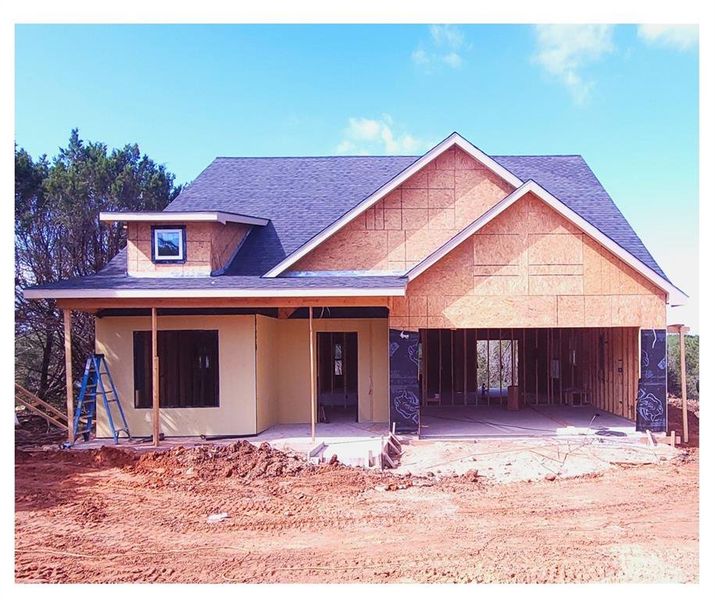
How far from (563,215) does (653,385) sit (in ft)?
13.8

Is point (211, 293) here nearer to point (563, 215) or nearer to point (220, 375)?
point (220, 375)

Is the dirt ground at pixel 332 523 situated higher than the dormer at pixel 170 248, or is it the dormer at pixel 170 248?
the dormer at pixel 170 248

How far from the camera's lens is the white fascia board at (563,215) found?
12242mm

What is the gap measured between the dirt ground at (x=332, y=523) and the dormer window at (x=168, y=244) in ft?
15.6

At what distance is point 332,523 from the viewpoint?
7672mm

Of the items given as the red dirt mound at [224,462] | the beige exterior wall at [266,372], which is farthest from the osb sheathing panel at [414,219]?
the red dirt mound at [224,462]

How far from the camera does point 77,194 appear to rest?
2180 centimetres

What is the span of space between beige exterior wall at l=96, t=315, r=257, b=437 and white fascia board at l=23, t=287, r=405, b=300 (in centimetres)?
116

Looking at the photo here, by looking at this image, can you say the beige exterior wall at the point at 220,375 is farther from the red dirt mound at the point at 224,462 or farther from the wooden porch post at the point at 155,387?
the red dirt mound at the point at 224,462

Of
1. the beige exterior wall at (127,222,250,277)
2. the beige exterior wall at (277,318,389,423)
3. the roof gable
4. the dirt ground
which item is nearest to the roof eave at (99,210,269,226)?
the beige exterior wall at (127,222,250,277)

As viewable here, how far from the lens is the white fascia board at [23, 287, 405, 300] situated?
1158 cm

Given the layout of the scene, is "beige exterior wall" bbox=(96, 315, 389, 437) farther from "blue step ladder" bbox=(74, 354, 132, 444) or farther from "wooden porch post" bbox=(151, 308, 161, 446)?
"wooden porch post" bbox=(151, 308, 161, 446)

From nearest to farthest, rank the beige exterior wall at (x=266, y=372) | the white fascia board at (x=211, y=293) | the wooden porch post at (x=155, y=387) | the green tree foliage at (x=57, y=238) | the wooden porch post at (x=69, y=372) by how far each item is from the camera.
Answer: the wooden porch post at (x=69, y=372) → the white fascia board at (x=211, y=293) → the wooden porch post at (x=155, y=387) → the beige exterior wall at (x=266, y=372) → the green tree foliage at (x=57, y=238)

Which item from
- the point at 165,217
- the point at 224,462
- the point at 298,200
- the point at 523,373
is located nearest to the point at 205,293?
the point at 165,217
